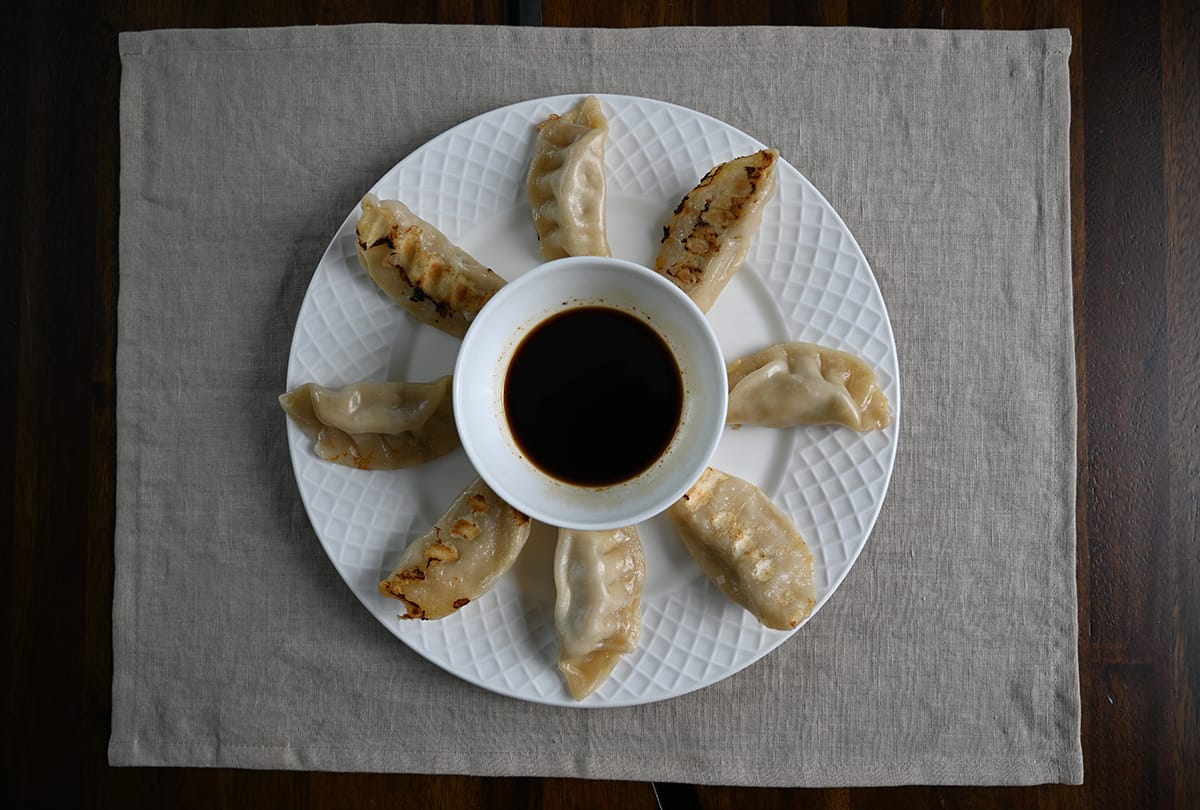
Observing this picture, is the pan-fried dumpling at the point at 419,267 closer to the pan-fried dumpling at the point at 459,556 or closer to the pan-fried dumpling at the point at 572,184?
the pan-fried dumpling at the point at 572,184

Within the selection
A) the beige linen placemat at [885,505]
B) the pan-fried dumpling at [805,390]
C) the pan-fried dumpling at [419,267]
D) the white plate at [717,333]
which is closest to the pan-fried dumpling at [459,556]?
the white plate at [717,333]

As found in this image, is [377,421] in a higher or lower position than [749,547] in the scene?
higher

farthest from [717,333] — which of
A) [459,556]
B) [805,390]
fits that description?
[459,556]

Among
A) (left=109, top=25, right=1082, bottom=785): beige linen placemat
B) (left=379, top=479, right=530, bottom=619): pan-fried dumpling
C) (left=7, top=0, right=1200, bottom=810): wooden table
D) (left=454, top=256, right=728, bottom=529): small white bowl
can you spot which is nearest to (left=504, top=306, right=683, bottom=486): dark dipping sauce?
(left=454, top=256, right=728, bottom=529): small white bowl

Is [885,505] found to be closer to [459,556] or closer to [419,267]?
[459,556]

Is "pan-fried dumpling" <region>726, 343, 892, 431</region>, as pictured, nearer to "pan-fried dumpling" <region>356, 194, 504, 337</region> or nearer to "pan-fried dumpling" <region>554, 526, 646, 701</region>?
"pan-fried dumpling" <region>554, 526, 646, 701</region>
